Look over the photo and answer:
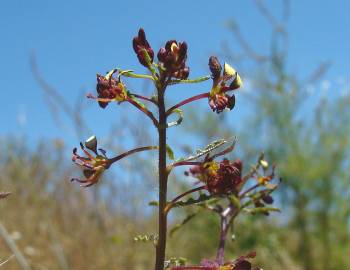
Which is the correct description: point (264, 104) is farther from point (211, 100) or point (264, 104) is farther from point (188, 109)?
point (211, 100)

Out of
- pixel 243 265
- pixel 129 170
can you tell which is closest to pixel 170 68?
pixel 243 265

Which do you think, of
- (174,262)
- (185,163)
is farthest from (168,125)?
(174,262)

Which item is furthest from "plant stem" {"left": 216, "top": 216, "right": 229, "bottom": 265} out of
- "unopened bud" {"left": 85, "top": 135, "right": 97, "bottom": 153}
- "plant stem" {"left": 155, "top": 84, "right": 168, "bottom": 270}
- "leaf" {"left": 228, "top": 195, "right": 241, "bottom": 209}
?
"unopened bud" {"left": 85, "top": 135, "right": 97, "bottom": 153}

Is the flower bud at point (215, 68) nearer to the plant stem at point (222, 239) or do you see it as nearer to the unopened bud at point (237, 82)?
the unopened bud at point (237, 82)

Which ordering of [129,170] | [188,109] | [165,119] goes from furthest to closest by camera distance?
[188,109] < [129,170] < [165,119]

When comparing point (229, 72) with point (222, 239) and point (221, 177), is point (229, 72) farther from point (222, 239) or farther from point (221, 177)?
point (222, 239)

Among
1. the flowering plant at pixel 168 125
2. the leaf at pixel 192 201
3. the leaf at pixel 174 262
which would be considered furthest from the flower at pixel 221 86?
the leaf at pixel 174 262
